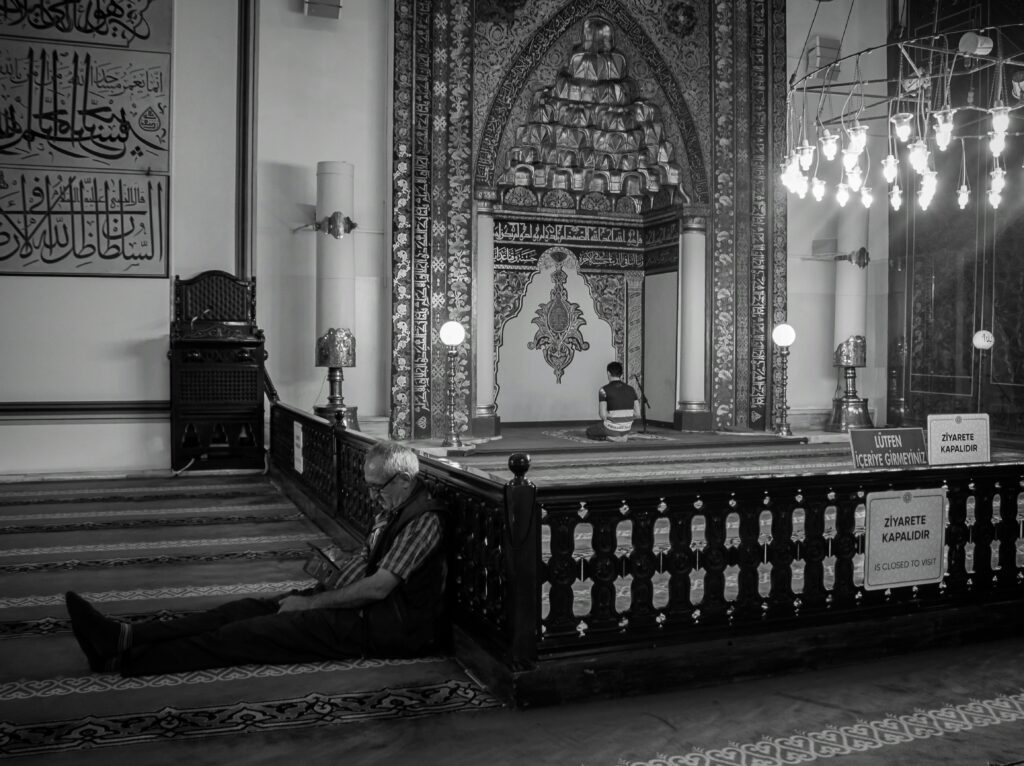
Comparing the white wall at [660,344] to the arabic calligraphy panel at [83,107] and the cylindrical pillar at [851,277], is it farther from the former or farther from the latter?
the arabic calligraphy panel at [83,107]

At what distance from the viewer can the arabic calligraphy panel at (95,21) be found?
6328 millimetres

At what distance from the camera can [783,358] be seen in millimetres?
8328

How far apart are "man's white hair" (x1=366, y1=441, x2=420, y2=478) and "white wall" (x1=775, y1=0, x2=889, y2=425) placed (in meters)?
6.82

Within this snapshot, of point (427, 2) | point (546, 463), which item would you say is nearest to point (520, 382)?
point (546, 463)

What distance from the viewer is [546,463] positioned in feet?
20.8

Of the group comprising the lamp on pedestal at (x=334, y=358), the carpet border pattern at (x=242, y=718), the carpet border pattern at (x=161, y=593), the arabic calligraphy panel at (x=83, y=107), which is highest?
the arabic calligraphy panel at (x=83, y=107)

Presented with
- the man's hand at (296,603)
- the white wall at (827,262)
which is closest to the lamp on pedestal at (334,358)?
the man's hand at (296,603)

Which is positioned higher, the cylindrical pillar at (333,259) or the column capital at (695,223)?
the column capital at (695,223)

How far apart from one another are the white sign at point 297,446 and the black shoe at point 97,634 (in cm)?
273

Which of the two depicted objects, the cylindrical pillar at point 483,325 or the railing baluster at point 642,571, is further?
the cylindrical pillar at point 483,325

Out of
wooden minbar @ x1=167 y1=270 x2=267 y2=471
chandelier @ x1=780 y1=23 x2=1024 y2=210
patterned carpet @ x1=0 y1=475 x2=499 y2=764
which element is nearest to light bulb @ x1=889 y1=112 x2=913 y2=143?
chandelier @ x1=780 y1=23 x2=1024 y2=210

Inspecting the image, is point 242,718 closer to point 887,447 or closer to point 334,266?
point 887,447

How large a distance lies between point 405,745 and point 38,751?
0.78m

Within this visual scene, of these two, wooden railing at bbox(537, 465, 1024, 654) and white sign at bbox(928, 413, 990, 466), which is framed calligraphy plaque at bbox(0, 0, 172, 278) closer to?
wooden railing at bbox(537, 465, 1024, 654)
